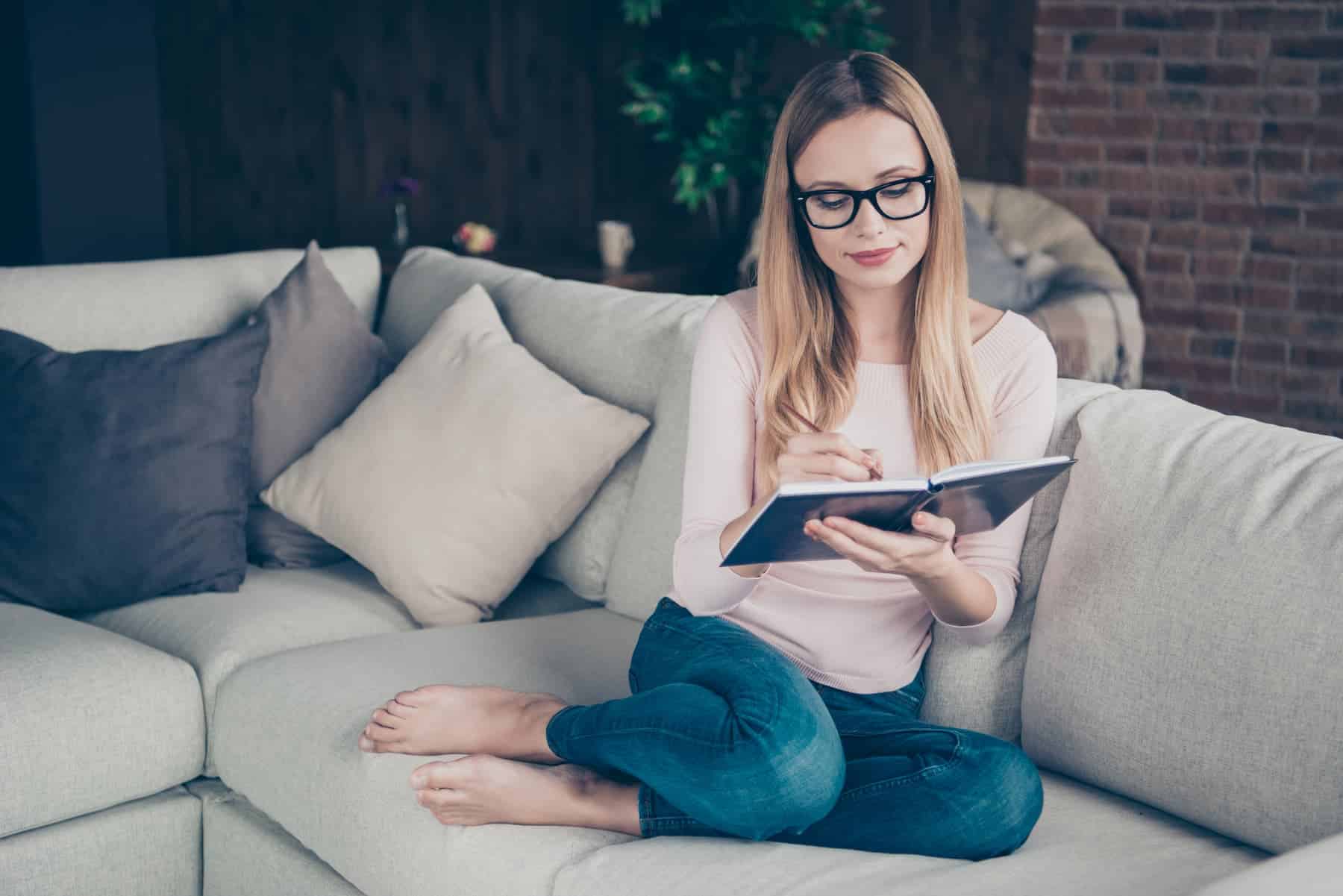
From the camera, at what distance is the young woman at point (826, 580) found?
1.40 meters

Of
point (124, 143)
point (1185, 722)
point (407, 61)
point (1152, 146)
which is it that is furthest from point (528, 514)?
point (124, 143)

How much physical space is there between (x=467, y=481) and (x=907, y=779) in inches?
37.0

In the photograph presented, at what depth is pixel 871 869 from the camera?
1.33 metres

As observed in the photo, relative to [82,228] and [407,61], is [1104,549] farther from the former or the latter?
[82,228]

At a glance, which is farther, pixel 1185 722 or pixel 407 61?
Answer: pixel 407 61

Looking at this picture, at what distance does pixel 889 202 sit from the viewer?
158 centimetres

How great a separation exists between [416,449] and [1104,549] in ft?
3.62

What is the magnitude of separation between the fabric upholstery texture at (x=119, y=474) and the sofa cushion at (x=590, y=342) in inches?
18.5

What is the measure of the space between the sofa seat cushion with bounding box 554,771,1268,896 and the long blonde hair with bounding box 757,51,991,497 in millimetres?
432

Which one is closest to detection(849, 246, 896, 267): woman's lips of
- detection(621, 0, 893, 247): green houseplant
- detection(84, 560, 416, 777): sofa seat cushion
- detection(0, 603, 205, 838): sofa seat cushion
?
detection(84, 560, 416, 777): sofa seat cushion

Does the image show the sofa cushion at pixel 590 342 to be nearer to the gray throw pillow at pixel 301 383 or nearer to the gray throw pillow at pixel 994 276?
the gray throw pillow at pixel 301 383

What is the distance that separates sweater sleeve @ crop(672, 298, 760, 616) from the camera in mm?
1601

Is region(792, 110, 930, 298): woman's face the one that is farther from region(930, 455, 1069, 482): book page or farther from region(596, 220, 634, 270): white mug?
region(596, 220, 634, 270): white mug

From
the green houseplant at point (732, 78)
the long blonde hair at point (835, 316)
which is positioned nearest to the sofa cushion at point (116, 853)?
the long blonde hair at point (835, 316)
